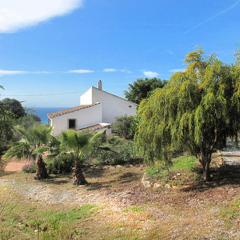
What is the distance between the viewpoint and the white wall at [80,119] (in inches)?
1416

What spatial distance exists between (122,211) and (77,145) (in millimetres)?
5640

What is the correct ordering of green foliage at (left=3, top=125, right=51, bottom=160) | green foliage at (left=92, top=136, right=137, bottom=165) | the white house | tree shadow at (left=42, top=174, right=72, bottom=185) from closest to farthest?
1. tree shadow at (left=42, top=174, right=72, bottom=185)
2. green foliage at (left=3, top=125, right=51, bottom=160)
3. green foliage at (left=92, top=136, right=137, bottom=165)
4. the white house

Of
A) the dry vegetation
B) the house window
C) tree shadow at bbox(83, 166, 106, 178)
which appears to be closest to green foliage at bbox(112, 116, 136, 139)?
the house window

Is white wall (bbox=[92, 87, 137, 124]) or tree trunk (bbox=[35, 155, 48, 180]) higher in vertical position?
white wall (bbox=[92, 87, 137, 124])

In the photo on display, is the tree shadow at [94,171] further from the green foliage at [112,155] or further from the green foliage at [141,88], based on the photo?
the green foliage at [141,88]

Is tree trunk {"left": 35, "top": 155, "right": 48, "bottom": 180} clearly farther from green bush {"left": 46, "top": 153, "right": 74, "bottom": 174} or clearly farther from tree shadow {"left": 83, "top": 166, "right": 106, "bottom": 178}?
tree shadow {"left": 83, "top": 166, "right": 106, "bottom": 178}

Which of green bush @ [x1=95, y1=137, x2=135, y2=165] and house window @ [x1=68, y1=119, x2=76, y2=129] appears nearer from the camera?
green bush @ [x1=95, y1=137, x2=135, y2=165]

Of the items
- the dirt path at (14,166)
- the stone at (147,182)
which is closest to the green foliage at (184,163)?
the stone at (147,182)

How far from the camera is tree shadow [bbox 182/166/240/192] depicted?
13172 millimetres

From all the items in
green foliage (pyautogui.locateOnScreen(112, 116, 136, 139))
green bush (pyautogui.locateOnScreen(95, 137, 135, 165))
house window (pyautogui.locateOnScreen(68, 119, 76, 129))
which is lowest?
green bush (pyautogui.locateOnScreen(95, 137, 135, 165))

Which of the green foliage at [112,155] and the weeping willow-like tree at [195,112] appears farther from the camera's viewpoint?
the green foliage at [112,155]

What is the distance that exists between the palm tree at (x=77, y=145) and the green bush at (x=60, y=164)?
97.3 inches

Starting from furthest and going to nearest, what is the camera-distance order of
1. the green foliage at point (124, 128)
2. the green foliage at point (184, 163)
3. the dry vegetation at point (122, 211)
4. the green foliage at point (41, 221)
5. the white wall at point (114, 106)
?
the white wall at point (114, 106) < the green foliage at point (124, 128) < the green foliage at point (184, 163) < the green foliage at point (41, 221) < the dry vegetation at point (122, 211)

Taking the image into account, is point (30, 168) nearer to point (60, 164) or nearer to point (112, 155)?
point (60, 164)
